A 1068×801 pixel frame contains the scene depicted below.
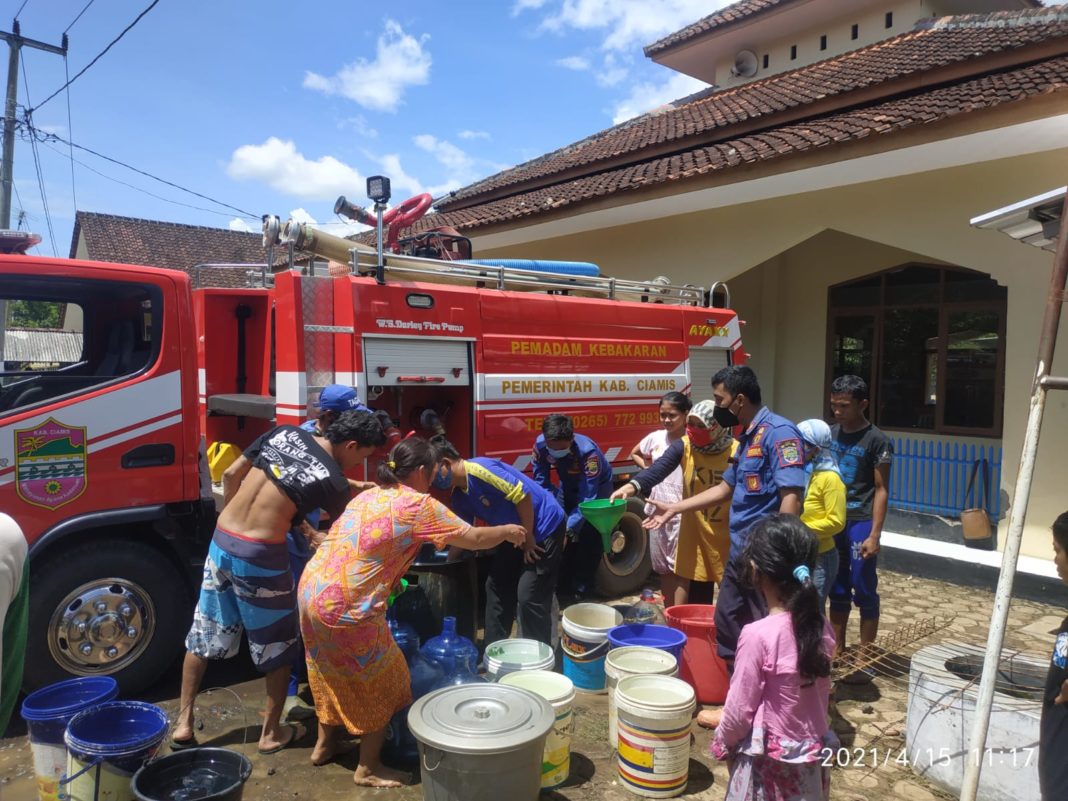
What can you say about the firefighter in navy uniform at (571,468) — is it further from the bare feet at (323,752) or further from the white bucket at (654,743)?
the bare feet at (323,752)

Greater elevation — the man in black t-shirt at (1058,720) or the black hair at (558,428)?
the black hair at (558,428)

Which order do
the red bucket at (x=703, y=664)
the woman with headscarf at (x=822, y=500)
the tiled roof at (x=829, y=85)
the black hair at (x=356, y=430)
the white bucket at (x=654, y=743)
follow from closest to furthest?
the white bucket at (x=654, y=743) < the black hair at (x=356, y=430) < the woman with headscarf at (x=822, y=500) < the red bucket at (x=703, y=664) < the tiled roof at (x=829, y=85)

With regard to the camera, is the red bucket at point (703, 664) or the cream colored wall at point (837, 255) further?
the cream colored wall at point (837, 255)

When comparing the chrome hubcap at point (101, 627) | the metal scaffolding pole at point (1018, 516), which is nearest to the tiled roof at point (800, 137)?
the metal scaffolding pole at point (1018, 516)

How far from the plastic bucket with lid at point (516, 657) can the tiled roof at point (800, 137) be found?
5.56 metres

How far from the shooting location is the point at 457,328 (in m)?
4.79

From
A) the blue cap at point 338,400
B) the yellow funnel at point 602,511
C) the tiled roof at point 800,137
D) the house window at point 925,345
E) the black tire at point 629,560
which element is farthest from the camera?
the house window at point 925,345

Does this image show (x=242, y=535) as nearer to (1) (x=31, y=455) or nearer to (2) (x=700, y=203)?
(1) (x=31, y=455)

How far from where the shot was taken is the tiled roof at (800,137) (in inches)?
237

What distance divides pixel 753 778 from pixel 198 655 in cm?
250

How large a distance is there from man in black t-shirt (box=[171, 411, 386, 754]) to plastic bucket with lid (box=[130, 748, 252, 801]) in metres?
0.68

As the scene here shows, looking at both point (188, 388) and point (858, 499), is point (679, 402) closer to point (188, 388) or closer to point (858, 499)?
point (858, 499)

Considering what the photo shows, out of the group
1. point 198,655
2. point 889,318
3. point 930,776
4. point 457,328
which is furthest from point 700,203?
point 198,655

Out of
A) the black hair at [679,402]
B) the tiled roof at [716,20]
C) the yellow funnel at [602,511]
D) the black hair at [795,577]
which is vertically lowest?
the yellow funnel at [602,511]
